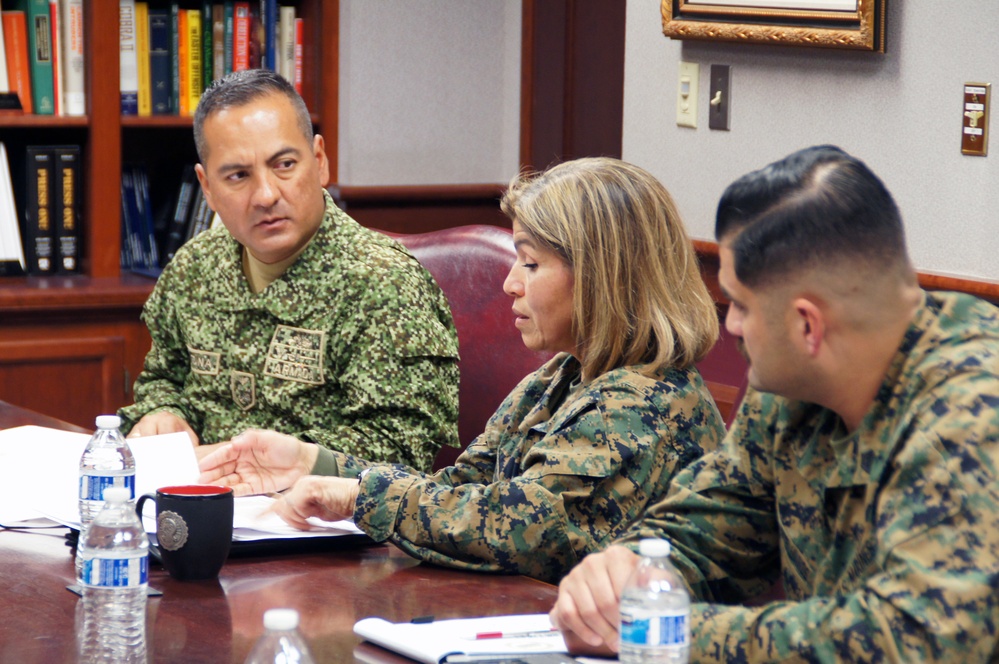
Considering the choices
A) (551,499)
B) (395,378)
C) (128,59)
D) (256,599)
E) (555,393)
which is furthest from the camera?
(128,59)

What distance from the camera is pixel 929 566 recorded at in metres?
1.13

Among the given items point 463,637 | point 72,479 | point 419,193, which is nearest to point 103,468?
point 72,479

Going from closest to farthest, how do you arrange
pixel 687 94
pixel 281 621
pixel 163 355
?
pixel 281 621 < pixel 163 355 < pixel 687 94

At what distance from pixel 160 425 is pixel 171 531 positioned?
805 mm

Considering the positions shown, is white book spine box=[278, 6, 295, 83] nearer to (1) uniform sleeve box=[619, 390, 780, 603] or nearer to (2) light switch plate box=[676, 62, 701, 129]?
(2) light switch plate box=[676, 62, 701, 129]

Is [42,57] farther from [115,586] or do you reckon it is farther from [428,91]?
[115,586]

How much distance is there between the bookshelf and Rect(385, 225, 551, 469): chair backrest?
3.94 ft

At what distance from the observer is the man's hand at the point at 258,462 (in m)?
1.84

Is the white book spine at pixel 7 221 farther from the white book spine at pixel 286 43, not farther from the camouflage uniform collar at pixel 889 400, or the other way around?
the camouflage uniform collar at pixel 889 400

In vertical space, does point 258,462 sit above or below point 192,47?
below

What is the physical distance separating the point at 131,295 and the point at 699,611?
2435 millimetres

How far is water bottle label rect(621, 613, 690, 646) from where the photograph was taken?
44.5 inches

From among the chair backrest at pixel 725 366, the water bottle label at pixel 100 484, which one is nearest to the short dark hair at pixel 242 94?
the water bottle label at pixel 100 484

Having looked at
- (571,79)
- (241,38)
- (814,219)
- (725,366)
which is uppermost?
(241,38)
